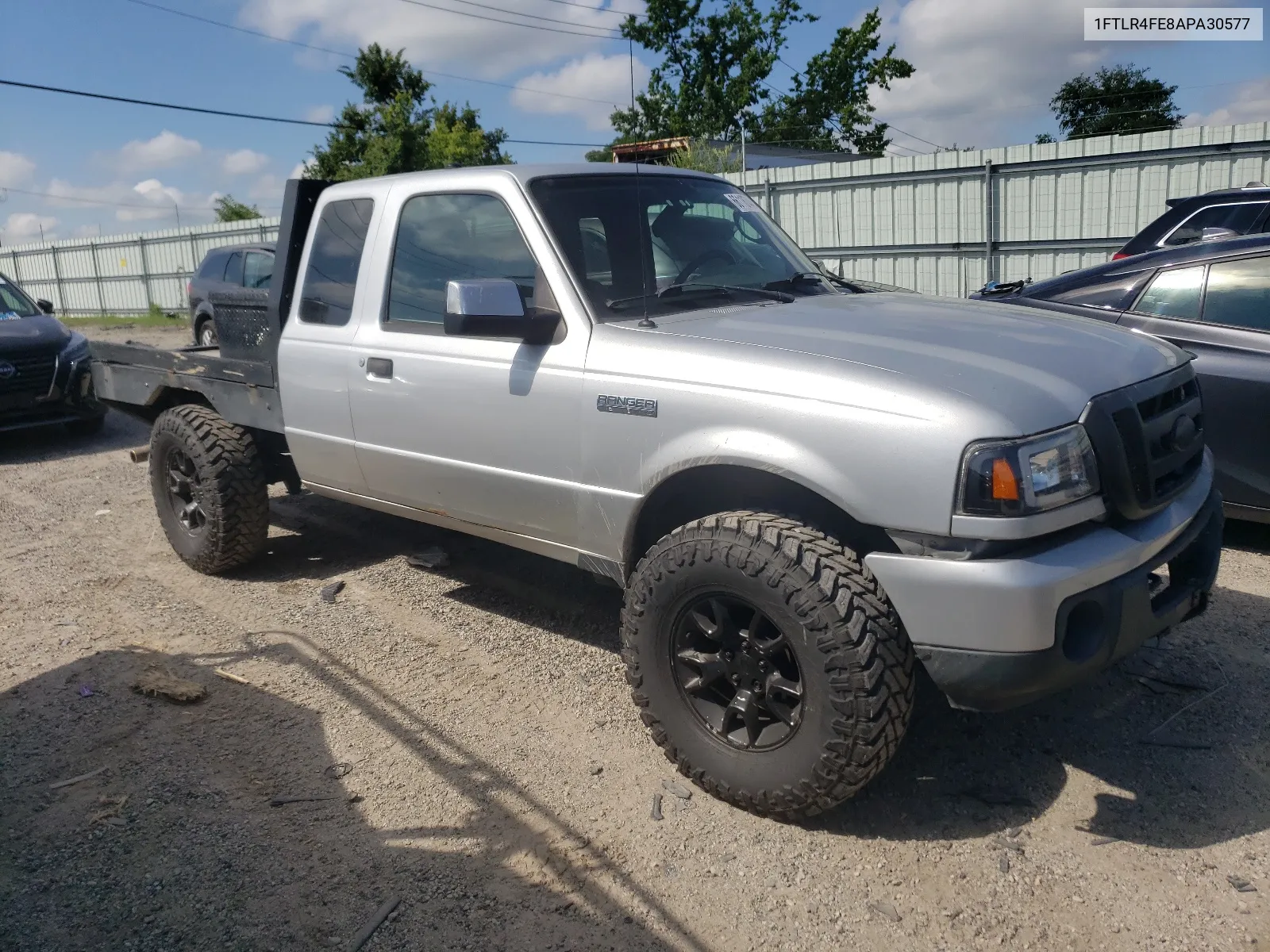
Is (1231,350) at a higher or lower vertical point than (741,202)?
lower

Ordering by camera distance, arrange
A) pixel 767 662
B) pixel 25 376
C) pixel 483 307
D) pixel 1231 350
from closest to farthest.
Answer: pixel 767 662 < pixel 483 307 < pixel 1231 350 < pixel 25 376

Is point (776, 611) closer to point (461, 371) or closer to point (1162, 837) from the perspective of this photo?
point (1162, 837)

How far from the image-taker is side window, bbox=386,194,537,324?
3.87m

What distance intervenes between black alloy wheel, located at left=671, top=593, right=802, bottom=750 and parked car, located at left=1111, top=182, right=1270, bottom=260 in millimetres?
6298

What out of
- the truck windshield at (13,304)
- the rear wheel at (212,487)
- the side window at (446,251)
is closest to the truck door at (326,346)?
the side window at (446,251)

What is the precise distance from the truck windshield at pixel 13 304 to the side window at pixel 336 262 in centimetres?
707

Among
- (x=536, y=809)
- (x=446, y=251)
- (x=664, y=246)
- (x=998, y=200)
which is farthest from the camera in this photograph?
(x=998, y=200)

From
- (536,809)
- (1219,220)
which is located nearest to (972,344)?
(536,809)

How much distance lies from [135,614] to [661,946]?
358 centimetres

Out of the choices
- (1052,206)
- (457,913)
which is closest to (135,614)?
(457,913)

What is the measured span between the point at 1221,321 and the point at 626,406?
3413 mm

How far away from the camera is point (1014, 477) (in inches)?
102

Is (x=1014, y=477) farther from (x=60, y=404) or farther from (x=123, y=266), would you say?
(x=123, y=266)

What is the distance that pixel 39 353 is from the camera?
9.58m
